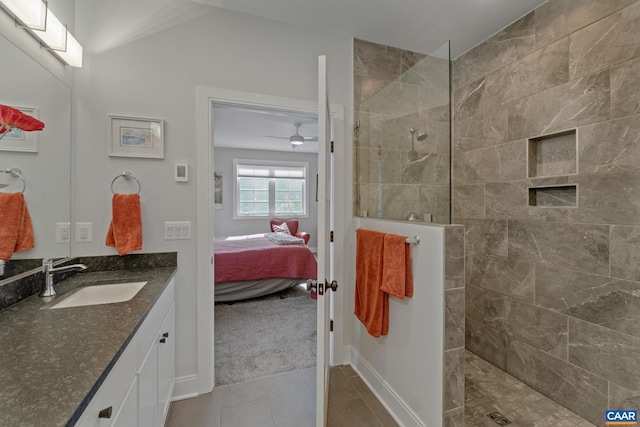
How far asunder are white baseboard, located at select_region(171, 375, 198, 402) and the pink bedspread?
162 centimetres

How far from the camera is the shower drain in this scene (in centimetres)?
167

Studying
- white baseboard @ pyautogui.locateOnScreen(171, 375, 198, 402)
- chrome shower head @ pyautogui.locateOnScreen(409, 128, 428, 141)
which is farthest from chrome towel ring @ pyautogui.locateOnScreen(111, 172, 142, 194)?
chrome shower head @ pyautogui.locateOnScreen(409, 128, 428, 141)

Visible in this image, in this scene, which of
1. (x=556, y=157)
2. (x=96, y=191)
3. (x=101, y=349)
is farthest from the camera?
(x=556, y=157)

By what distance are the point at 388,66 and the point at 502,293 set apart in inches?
83.5

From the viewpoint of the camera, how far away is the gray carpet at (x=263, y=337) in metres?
2.23

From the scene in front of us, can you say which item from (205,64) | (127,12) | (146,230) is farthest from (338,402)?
Result: (127,12)

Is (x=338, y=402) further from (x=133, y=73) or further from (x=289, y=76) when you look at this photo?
(x=133, y=73)

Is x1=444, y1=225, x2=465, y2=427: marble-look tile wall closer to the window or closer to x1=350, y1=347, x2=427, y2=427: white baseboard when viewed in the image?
x1=350, y1=347, x2=427, y2=427: white baseboard

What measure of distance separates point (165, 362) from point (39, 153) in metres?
1.32

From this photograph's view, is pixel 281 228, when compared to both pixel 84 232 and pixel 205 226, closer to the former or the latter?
pixel 205 226

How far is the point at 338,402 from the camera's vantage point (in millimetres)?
1855

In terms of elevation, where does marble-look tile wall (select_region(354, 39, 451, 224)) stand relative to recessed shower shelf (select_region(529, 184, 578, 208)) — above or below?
above

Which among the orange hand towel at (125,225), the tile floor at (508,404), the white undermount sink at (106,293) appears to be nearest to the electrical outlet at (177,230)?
the orange hand towel at (125,225)

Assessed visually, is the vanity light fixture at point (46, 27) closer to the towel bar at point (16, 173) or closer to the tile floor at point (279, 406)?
the towel bar at point (16, 173)
